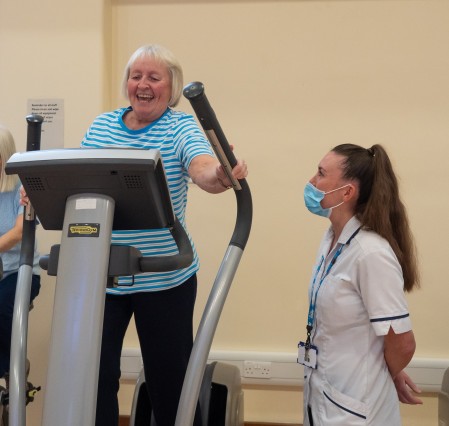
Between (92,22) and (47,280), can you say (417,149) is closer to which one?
(92,22)

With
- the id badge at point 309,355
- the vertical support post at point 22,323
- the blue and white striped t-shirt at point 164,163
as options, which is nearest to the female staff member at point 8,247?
the vertical support post at point 22,323

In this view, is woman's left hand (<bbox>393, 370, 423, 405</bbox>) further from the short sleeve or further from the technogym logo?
the technogym logo

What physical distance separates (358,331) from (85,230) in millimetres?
947

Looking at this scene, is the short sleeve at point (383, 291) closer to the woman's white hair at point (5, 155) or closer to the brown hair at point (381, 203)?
the brown hair at point (381, 203)

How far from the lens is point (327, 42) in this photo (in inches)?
123

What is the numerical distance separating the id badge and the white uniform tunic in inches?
0.6

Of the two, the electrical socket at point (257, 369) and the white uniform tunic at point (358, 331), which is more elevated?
the white uniform tunic at point (358, 331)

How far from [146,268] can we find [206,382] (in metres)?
1.17

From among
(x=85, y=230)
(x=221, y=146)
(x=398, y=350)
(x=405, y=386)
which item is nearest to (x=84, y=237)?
(x=85, y=230)

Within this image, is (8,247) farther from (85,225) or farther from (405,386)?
(405,386)

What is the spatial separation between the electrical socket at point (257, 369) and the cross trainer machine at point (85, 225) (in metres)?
1.97

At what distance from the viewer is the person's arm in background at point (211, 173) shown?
138cm

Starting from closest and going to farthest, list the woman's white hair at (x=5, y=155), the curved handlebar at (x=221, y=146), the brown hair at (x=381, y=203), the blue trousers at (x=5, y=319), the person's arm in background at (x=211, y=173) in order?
the curved handlebar at (x=221, y=146) → the person's arm in background at (x=211, y=173) → the brown hair at (x=381, y=203) → the blue trousers at (x=5, y=319) → the woman's white hair at (x=5, y=155)

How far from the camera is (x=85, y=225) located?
47.9 inches
